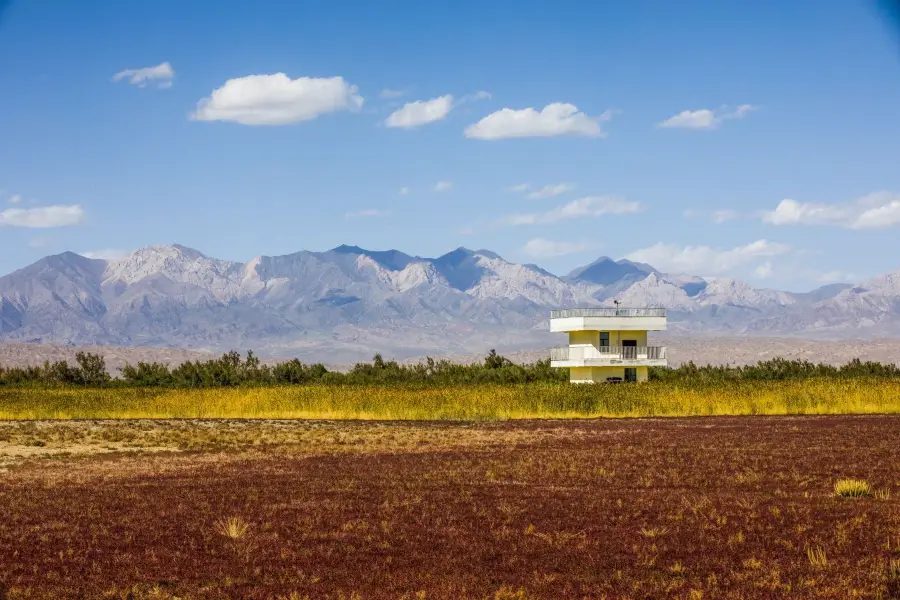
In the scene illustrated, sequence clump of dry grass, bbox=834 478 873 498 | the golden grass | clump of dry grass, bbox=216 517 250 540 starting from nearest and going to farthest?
clump of dry grass, bbox=216 517 250 540, clump of dry grass, bbox=834 478 873 498, the golden grass

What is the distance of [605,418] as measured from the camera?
55.8 metres

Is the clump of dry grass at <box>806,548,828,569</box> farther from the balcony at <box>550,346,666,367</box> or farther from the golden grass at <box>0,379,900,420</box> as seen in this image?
the balcony at <box>550,346,666,367</box>

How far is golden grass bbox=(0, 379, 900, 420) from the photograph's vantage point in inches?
2344

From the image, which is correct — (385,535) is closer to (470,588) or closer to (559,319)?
(470,588)

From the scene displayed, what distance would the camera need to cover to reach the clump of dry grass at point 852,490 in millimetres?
22719

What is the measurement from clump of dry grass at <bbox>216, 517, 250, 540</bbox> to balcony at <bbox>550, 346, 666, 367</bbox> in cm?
6339

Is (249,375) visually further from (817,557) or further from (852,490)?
(817,557)

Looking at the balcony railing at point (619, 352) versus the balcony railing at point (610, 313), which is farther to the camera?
the balcony railing at point (610, 313)

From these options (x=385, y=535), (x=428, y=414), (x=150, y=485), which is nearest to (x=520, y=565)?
(x=385, y=535)

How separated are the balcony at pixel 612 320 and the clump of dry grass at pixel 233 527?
64.9m

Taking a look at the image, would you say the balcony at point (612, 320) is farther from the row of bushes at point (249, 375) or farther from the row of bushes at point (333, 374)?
the row of bushes at point (249, 375)

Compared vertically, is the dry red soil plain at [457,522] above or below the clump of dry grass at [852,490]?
below

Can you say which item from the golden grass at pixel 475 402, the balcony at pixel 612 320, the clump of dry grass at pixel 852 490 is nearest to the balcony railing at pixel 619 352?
the balcony at pixel 612 320

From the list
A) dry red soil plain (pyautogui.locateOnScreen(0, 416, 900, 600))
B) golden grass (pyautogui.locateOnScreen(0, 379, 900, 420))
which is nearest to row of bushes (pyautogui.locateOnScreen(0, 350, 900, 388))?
golden grass (pyautogui.locateOnScreen(0, 379, 900, 420))
